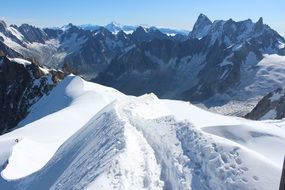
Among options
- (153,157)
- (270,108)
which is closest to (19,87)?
(270,108)

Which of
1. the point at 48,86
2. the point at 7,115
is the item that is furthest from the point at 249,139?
the point at 7,115

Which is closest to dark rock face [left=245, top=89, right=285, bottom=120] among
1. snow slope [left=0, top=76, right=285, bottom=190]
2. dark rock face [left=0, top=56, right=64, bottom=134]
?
dark rock face [left=0, top=56, right=64, bottom=134]

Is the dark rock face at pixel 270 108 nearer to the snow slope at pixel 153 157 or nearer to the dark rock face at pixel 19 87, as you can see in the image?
the dark rock face at pixel 19 87

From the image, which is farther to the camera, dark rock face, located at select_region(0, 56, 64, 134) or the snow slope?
dark rock face, located at select_region(0, 56, 64, 134)

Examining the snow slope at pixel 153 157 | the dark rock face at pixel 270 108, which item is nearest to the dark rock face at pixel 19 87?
the dark rock face at pixel 270 108

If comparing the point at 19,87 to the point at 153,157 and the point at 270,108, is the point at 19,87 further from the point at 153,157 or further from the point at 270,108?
the point at 153,157

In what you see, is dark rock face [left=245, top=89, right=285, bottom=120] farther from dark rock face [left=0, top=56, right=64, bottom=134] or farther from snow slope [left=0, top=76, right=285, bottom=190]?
snow slope [left=0, top=76, right=285, bottom=190]

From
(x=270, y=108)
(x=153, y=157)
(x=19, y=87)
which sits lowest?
(x=270, y=108)

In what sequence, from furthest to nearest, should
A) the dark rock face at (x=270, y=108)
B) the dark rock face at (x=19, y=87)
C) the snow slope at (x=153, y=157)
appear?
the dark rock face at (x=270, y=108)
the dark rock face at (x=19, y=87)
the snow slope at (x=153, y=157)
